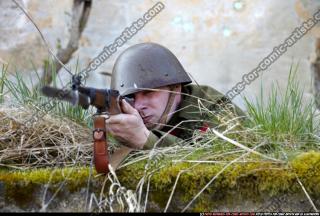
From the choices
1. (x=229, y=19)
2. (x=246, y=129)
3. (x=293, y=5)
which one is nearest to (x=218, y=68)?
(x=229, y=19)

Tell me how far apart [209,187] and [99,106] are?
0.48m

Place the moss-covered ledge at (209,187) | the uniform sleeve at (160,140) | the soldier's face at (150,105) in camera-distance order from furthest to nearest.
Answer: the soldier's face at (150,105)
the uniform sleeve at (160,140)
the moss-covered ledge at (209,187)

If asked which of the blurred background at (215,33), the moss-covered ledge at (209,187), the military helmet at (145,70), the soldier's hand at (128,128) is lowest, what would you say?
the moss-covered ledge at (209,187)

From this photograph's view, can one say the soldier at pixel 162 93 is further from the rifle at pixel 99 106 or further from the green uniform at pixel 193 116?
the rifle at pixel 99 106

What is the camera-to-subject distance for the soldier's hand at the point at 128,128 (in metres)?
2.39

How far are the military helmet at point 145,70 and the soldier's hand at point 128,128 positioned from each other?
61 centimetres

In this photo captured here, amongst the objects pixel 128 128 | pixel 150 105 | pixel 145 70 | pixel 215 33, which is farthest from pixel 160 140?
pixel 215 33

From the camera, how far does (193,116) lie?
9.85 ft

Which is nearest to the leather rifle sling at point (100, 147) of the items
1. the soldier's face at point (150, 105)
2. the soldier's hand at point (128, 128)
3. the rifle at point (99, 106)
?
the rifle at point (99, 106)

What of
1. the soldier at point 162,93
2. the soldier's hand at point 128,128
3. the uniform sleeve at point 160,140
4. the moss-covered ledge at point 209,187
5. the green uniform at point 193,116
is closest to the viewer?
the moss-covered ledge at point 209,187

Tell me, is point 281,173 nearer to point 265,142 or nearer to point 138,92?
point 265,142

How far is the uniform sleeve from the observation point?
8.25 feet

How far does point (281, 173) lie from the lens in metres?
2.12

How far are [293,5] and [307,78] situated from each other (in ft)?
2.43
